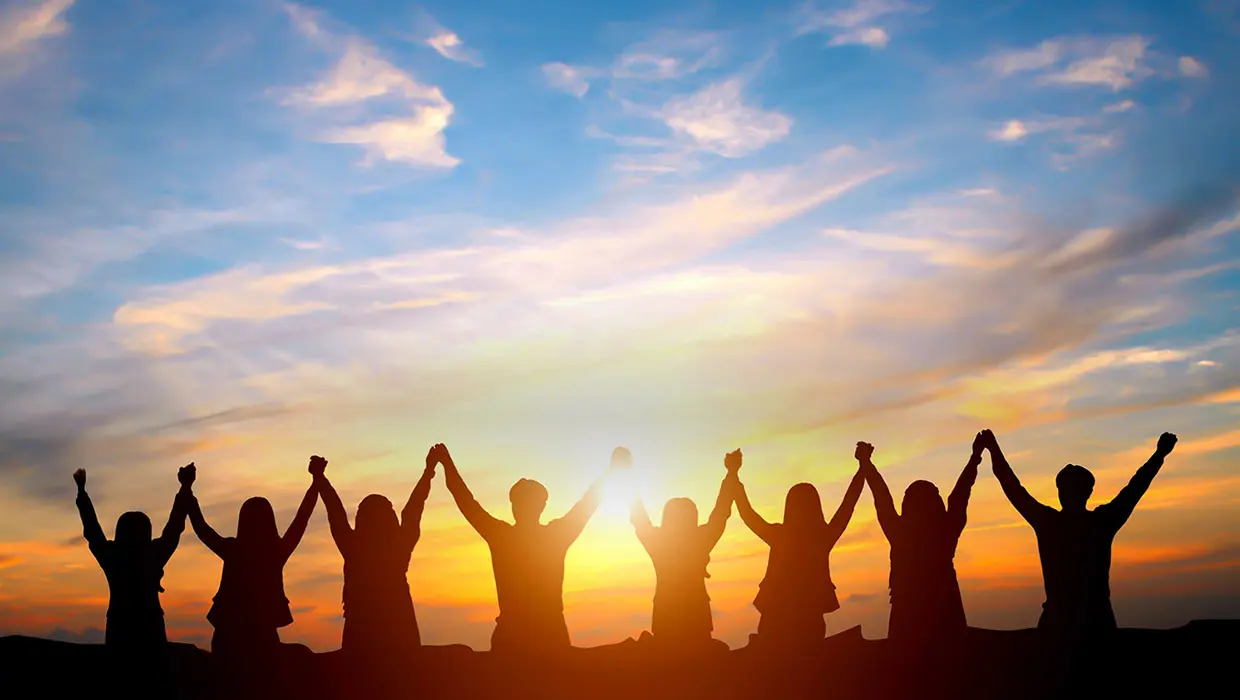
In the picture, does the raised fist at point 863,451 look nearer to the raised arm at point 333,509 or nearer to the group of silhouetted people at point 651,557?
the group of silhouetted people at point 651,557

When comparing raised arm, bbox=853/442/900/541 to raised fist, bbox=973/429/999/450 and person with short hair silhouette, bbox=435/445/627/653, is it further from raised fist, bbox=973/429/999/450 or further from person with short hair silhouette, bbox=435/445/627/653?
person with short hair silhouette, bbox=435/445/627/653

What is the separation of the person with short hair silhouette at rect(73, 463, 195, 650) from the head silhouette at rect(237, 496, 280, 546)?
0.94 metres

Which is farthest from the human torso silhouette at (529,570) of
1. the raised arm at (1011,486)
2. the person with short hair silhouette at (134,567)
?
the raised arm at (1011,486)

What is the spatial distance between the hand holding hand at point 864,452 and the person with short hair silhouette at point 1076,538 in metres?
1.95

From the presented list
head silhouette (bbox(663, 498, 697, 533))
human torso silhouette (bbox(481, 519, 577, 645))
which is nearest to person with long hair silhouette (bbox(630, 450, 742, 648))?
head silhouette (bbox(663, 498, 697, 533))

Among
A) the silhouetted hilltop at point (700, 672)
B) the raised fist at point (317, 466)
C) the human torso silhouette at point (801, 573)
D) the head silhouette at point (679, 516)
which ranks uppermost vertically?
the raised fist at point (317, 466)

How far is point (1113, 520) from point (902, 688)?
183 inches

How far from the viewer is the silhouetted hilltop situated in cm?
1980

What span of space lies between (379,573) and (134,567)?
3.90 m

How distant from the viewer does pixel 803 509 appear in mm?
21719

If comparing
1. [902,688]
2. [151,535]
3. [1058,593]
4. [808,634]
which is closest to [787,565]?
[808,634]

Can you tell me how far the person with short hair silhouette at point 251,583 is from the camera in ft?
66.7

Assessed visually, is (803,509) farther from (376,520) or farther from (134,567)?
(134,567)

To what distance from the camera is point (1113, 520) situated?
21375 mm
